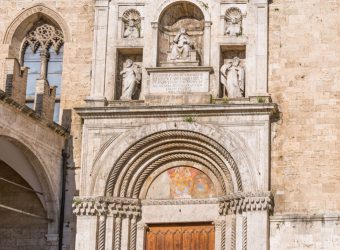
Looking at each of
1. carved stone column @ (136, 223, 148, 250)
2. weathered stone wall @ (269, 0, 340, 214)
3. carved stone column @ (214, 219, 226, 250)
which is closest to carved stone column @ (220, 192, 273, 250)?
carved stone column @ (214, 219, 226, 250)

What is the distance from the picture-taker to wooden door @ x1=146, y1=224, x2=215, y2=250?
2119 cm

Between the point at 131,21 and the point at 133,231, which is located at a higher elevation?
the point at 131,21

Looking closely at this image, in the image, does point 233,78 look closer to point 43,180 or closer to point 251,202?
point 251,202

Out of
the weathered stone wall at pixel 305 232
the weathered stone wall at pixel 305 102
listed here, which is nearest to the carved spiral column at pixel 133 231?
the weathered stone wall at pixel 305 232

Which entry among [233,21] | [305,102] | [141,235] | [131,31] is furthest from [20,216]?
[305,102]

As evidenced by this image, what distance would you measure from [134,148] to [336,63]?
14.5ft

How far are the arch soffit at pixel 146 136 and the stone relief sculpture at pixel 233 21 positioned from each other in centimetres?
217

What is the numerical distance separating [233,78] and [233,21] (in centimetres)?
129

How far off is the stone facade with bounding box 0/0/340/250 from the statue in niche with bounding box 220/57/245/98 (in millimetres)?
30

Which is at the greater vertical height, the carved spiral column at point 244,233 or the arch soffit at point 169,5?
the arch soffit at point 169,5

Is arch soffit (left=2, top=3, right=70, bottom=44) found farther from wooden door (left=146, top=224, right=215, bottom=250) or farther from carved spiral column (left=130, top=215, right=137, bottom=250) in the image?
wooden door (left=146, top=224, right=215, bottom=250)

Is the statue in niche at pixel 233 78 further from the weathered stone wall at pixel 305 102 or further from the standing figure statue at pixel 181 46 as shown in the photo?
the standing figure statue at pixel 181 46

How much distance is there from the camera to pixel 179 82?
21.7 metres

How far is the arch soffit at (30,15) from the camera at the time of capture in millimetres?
22859
